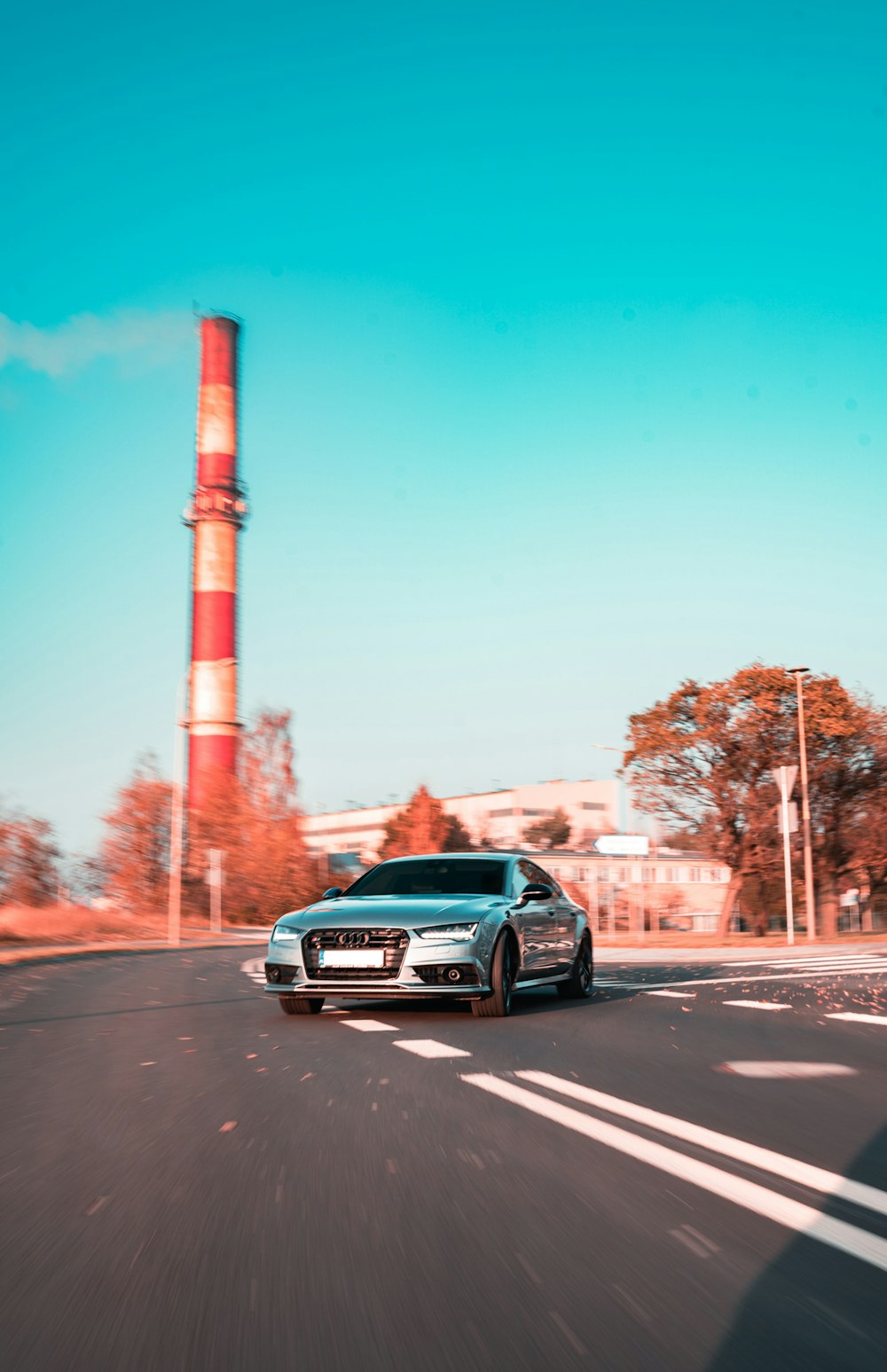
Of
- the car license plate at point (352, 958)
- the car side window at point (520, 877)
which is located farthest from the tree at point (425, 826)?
the car license plate at point (352, 958)

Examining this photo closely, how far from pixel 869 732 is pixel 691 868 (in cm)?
6792

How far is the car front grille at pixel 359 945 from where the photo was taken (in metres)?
10.7

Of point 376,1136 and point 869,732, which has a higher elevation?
point 869,732

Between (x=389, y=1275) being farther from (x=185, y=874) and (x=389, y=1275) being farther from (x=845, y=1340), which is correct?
(x=185, y=874)

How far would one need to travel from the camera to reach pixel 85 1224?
4.46 metres

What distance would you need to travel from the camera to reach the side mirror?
12165 millimetres

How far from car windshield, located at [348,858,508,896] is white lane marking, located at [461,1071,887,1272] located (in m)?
5.02

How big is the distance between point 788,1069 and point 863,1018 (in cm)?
362

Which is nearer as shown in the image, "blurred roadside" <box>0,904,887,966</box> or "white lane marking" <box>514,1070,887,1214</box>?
"white lane marking" <box>514,1070,887,1214</box>

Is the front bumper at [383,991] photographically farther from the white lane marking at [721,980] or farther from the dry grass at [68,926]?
the dry grass at [68,926]

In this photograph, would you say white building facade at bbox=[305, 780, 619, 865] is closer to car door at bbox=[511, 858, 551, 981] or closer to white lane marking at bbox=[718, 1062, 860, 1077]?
car door at bbox=[511, 858, 551, 981]

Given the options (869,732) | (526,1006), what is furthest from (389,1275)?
(869,732)

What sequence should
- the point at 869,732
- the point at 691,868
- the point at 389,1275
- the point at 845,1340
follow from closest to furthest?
the point at 845,1340, the point at 389,1275, the point at 869,732, the point at 691,868

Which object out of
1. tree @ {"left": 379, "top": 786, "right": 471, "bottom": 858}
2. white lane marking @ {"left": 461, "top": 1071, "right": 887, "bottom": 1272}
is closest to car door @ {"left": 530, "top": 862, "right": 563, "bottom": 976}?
white lane marking @ {"left": 461, "top": 1071, "right": 887, "bottom": 1272}
